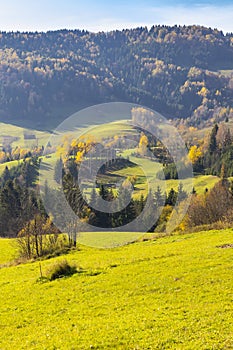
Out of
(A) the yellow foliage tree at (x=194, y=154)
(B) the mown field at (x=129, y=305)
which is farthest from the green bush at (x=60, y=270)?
(A) the yellow foliage tree at (x=194, y=154)

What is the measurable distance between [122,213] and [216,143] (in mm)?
95535

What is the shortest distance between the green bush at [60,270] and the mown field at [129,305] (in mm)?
954

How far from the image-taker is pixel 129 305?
816 inches

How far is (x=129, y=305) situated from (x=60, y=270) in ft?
33.1

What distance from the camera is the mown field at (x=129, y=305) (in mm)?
15969

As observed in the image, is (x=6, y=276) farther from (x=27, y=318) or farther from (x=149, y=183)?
(x=149, y=183)

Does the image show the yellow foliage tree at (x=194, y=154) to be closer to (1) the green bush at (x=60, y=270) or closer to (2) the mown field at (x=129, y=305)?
(2) the mown field at (x=129, y=305)

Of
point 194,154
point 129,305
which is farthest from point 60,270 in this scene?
point 194,154

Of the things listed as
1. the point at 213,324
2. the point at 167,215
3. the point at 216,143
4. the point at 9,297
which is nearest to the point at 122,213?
the point at 167,215

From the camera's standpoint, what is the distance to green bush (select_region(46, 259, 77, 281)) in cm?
2898

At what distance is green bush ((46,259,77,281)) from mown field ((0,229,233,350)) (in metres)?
0.95

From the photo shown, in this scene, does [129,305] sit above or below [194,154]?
below

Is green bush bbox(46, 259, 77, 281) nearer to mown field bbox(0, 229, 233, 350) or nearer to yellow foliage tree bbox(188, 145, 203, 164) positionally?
mown field bbox(0, 229, 233, 350)

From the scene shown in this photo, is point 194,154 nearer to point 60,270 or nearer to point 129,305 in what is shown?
point 60,270
